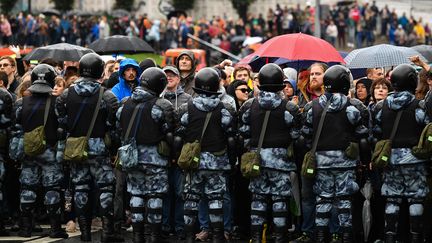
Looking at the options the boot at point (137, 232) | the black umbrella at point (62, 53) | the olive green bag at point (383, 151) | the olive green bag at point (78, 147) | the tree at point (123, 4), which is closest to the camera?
the olive green bag at point (383, 151)

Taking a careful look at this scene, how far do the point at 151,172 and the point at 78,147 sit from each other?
37.6 inches

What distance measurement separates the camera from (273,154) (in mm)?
12969

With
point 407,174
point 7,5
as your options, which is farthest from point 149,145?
point 7,5

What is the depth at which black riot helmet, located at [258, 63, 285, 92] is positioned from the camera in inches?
513

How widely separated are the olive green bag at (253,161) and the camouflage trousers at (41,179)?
2.45 m

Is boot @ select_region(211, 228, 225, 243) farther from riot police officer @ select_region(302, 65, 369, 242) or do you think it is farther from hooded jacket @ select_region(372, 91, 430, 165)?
hooded jacket @ select_region(372, 91, 430, 165)

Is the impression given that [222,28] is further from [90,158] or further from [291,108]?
[291,108]

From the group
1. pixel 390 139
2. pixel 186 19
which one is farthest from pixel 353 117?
pixel 186 19

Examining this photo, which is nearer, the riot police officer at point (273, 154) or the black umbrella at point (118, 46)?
the riot police officer at point (273, 154)

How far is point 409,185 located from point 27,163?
4707 millimetres

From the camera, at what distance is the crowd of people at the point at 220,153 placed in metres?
12.8

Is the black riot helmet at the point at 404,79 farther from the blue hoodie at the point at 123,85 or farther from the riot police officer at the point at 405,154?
the blue hoodie at the point at 123,85

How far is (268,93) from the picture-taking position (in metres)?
13.0

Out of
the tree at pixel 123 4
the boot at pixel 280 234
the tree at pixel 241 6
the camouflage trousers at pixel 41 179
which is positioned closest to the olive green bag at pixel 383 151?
the boot at pixel 280 234
